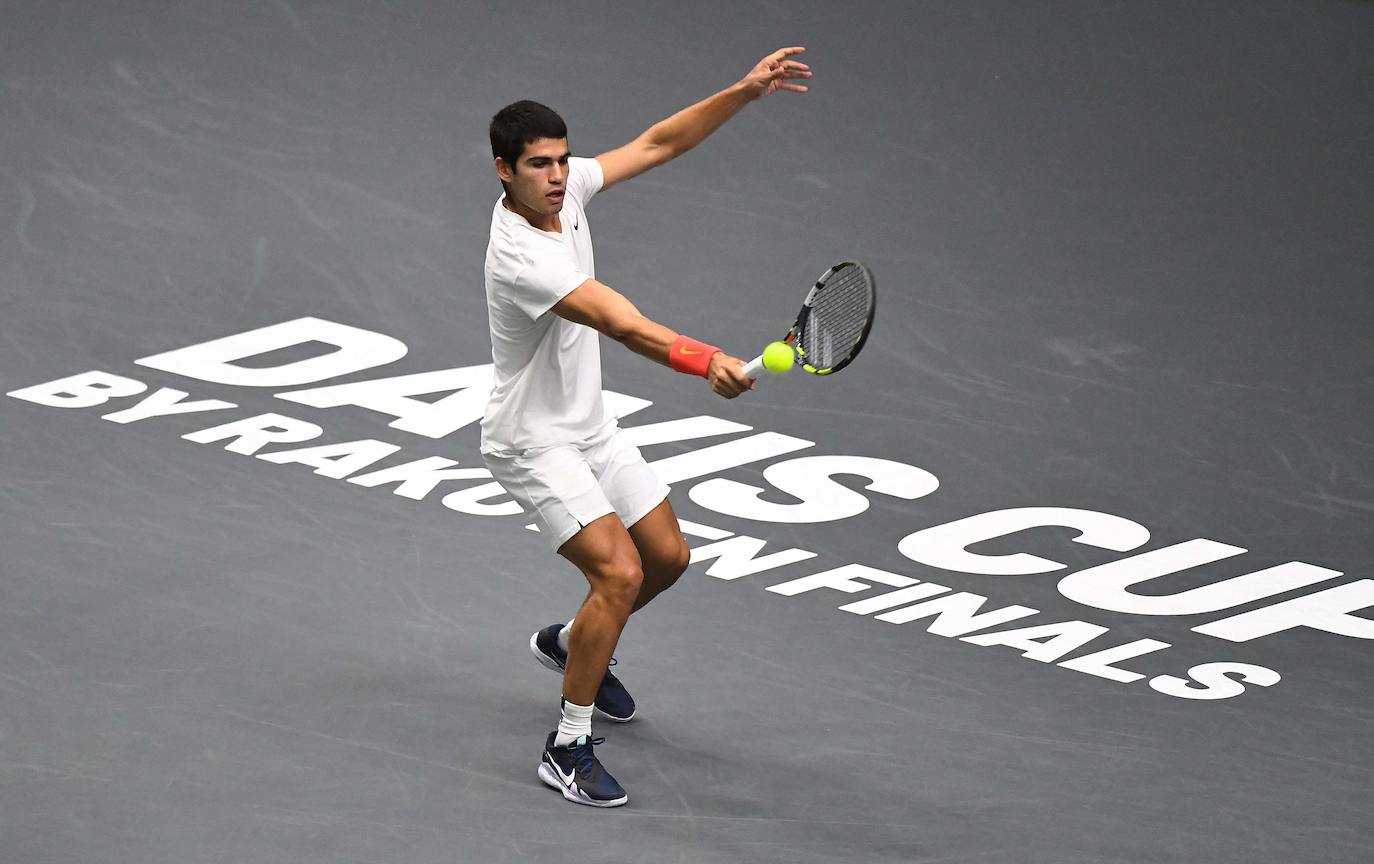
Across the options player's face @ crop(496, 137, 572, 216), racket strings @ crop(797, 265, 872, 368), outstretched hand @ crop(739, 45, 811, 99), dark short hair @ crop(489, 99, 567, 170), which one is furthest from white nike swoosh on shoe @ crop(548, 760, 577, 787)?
outstretched hand @ crop(739, 45, 811, 99)

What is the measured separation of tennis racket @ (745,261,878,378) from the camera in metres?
5.81

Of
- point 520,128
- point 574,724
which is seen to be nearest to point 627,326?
point 520,128

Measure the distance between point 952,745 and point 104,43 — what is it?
25.6 ft

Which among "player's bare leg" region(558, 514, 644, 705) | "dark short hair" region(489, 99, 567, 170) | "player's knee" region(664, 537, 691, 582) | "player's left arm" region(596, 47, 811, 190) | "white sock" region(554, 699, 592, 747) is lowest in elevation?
"white sock" region(554, 699, 592, 747)

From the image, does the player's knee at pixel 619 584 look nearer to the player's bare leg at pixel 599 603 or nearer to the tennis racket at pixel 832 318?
the player's bare leg at pixel 599 603

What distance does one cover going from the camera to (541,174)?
602cm

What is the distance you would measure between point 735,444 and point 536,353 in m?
2.88

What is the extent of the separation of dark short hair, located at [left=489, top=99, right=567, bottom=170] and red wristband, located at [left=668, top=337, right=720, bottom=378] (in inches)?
30.6

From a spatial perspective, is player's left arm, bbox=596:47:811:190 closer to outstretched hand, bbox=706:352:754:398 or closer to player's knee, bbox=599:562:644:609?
player's knee, bbox=599:562:644:609

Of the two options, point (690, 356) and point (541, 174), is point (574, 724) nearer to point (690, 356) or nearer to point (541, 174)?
point (690, 356)

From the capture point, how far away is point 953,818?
6195 mm

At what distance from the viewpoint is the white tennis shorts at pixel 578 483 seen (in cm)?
624

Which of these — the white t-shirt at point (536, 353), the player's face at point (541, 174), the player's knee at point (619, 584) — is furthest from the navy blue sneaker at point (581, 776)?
the player's face at point (541, 174)

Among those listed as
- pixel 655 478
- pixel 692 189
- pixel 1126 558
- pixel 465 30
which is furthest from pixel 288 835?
pixel 465 30
